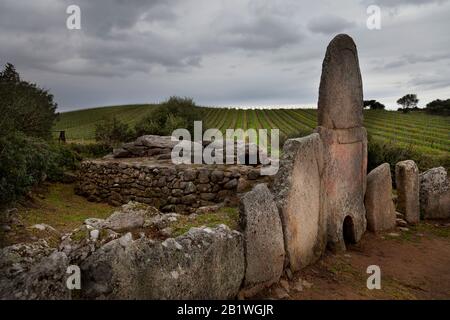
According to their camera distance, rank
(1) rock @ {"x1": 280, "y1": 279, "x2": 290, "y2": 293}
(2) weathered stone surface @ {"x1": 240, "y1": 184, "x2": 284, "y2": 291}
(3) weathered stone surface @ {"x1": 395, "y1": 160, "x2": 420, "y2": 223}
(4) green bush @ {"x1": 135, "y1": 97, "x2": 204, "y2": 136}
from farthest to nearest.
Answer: (4) green bush @ {"x1": 135, "y1": 97, "x2": 204, "y2": 136} → (3) weathered stone surface @ {"x1": 395, "y1": 160, "x2": 420, "y2": 223} → (1) rock @ {"x1": 280, "y1": 279, "x2": 290, "y2": 293} → (2) weathered stone surface @ {"x1": 240, "y1": 184, "x2": 284, "y2": 291}

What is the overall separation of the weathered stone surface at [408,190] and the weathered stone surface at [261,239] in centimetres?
551

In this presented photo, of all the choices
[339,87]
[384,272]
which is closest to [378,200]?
[384,272]

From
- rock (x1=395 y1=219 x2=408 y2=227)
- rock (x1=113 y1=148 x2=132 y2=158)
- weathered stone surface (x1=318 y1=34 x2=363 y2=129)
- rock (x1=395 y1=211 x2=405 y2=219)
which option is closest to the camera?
weathered stone surface (x1=318 y1=34 x2=363 y2=129)

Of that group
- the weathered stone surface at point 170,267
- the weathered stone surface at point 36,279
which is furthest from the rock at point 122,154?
the weathered stone surface at point 36,279

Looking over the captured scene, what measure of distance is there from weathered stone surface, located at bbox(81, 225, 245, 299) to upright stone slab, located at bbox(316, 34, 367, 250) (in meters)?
3.05

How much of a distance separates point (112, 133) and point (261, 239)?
724 inches

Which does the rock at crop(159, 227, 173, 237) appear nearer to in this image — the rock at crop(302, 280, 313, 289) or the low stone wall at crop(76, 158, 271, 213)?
the rock at crop(302, 280, 313, 289)

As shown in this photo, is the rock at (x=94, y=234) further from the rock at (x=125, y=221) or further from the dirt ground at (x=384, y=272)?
the dirt ground at (x=384, y=272)

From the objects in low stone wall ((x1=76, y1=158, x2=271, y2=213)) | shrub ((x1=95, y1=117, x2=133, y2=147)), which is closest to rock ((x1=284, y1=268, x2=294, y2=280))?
low stone wall ((x1=76, y1=158, x2=271, y2=213))

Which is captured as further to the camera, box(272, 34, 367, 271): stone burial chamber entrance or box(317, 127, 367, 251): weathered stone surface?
box(317, 127, 367, 251): weathered stone surface

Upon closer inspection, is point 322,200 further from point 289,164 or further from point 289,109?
point 289,109

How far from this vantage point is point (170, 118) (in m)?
22.9

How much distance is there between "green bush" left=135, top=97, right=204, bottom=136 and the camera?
2232 centimetres
